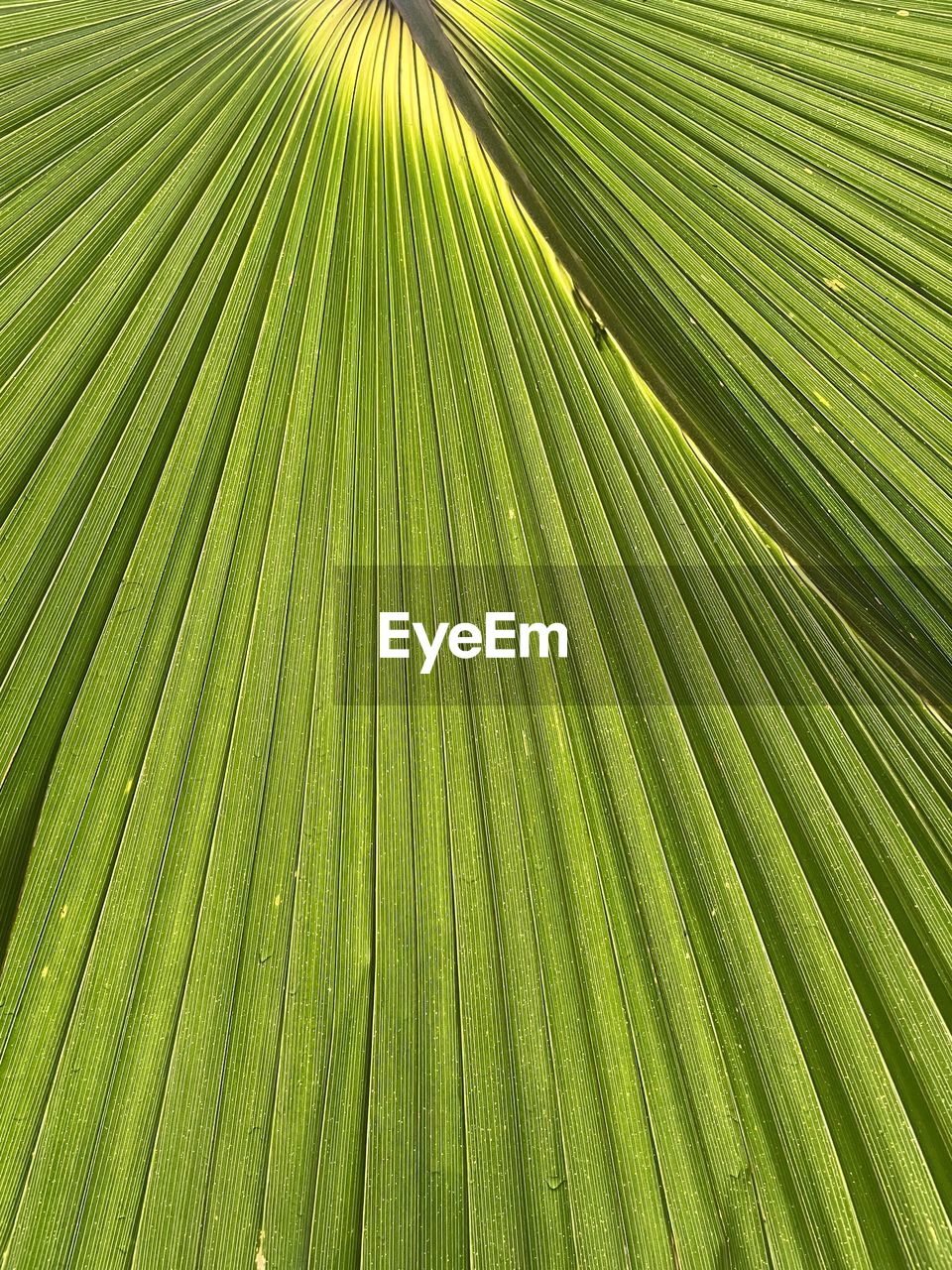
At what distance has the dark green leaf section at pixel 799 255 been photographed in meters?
0.82

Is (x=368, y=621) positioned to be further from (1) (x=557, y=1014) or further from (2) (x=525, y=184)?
(2) (x=525, y=184)

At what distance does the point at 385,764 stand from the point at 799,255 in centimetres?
71

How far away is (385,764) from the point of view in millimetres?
787

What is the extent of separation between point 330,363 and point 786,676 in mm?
622

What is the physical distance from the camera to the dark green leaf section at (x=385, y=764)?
2.17ft

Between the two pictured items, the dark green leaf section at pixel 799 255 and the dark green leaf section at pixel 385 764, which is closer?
the dark green leaf section at pixel 385 764

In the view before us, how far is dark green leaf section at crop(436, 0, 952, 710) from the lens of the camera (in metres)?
0.82

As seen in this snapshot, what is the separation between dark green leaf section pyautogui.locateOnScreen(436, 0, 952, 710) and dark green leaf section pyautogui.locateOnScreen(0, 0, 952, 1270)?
0.06 metres

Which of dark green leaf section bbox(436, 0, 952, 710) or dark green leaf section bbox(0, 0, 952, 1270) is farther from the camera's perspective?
dark green leaf section bbox(436, 0, 952, 710)

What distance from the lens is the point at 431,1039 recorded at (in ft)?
2.29

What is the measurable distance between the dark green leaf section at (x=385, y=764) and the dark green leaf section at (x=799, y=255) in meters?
0.06

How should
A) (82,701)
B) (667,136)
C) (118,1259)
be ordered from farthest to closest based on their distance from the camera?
(667,136) → (82,701) → (118,1259)

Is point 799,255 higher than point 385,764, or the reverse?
point 799,255

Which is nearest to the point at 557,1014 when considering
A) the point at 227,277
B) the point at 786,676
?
the point at 786,676
